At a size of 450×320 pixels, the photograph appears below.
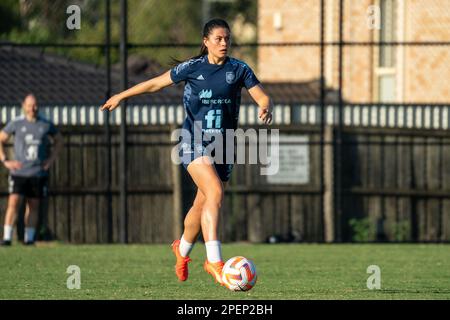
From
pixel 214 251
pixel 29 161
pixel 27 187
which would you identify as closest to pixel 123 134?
pixel 29 161

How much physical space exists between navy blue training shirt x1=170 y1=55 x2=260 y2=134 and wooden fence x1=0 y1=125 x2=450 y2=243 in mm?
8698

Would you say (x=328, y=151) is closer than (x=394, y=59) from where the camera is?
Yes

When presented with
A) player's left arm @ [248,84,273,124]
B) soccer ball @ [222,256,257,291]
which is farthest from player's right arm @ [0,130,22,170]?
soccer ball @ [222,256,257,291]

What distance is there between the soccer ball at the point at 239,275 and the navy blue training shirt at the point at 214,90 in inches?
47.6

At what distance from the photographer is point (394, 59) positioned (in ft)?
81.5

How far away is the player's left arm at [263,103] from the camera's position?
1051 centimetres

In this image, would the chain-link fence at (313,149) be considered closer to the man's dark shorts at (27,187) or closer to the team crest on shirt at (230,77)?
the man's dark shorts at (27,187)

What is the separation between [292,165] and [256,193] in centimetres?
70

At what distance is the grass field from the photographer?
10773mm

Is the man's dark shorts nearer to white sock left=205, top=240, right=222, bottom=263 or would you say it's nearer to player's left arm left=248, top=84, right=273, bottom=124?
player's left arm left=248, top=84, right=273, bottom=124

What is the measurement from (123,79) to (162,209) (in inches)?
102
